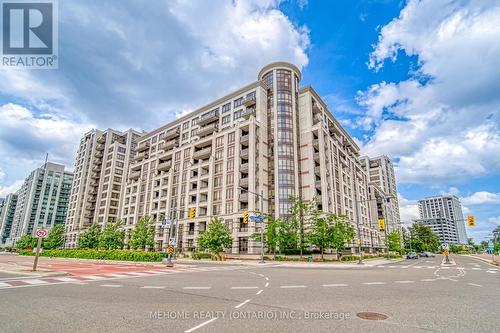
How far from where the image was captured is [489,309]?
7.90 meters

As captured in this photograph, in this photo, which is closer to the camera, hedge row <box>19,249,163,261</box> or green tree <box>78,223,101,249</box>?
hedge row <box>19,249,163,261</box>

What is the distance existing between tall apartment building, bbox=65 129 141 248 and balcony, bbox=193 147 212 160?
41.0 metres

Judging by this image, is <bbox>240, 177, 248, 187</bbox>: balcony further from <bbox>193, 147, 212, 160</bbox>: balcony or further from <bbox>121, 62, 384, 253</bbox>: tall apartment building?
<bbox>193, 147, 212, 160</bbox>: balcony

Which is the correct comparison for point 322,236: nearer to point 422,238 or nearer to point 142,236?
point 142,236

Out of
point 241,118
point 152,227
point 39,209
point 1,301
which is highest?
point 241,118

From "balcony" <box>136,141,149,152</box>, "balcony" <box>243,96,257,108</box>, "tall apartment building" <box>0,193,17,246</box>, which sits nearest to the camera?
"balcony" <box>243,96,257,108</box>

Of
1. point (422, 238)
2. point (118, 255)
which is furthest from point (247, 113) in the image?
point (422, 238)

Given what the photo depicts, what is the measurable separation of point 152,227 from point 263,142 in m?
32.3

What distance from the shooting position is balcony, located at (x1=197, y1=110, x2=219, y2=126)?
6906 cm

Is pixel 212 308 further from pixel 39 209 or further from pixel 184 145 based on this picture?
pixel 39 209

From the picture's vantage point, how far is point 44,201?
15275cm

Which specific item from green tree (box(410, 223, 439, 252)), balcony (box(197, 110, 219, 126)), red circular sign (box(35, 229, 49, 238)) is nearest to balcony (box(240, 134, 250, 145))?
balcony (box(197, 110, 219, 126))

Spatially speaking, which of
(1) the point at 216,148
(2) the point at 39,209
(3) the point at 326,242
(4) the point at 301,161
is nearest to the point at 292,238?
(3) the point at 326,242

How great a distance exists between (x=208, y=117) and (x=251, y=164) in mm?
22097
